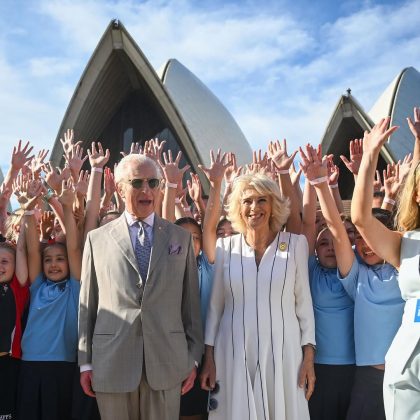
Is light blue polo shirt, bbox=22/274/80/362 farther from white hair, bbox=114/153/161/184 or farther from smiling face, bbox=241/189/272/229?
smiling face, bbox=241/189/272/229

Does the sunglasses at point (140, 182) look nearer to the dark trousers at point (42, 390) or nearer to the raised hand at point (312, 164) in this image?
the raised hand at point (312, 164)

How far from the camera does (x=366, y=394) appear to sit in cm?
264

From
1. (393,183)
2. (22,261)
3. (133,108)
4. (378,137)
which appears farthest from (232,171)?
(133,108)

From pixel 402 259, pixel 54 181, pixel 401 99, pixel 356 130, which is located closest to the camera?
pixel 402 259

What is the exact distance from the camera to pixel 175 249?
2.46 meters

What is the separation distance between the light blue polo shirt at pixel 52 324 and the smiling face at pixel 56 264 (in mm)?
45

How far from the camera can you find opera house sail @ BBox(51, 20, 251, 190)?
15.3 meters

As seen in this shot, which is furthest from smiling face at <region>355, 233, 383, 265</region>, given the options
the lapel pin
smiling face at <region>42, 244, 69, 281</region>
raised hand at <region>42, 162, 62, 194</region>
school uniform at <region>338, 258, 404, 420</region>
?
raised hand at <region>42, 162, 62, 194</region>

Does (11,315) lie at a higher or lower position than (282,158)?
lower

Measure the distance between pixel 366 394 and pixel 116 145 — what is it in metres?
16.0

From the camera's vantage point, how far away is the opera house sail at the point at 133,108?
15.3 metres

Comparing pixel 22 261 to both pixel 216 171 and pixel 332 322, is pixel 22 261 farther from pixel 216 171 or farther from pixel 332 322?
pixel 332 322

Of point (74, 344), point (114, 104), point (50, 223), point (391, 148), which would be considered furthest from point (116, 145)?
point (74, 344)

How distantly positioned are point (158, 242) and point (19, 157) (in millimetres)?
2678
